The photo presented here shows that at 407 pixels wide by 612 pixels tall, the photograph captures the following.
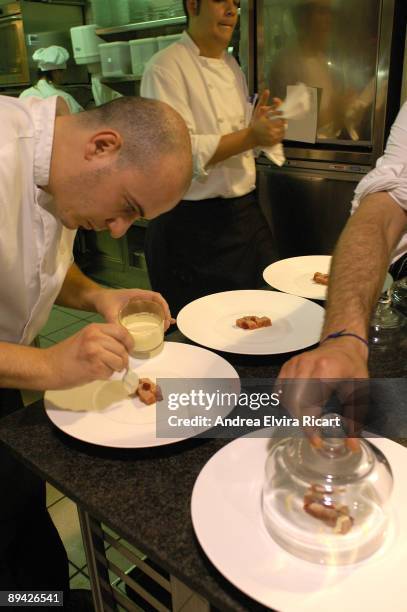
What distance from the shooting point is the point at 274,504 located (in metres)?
0.72

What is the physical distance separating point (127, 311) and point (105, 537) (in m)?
0.46

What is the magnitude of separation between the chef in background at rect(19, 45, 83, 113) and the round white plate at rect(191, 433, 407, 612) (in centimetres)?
341

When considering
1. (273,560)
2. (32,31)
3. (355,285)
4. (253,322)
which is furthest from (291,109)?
(32,31)

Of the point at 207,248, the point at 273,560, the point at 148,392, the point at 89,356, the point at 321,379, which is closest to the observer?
the point at 273,560

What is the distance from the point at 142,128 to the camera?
106 cm

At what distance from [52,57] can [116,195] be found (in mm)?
3179

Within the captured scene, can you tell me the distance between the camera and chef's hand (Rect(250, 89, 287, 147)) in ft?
6.77

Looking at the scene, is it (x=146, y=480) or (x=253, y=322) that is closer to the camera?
(x=146, y=480)

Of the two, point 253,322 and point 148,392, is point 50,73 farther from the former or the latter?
point 148,392

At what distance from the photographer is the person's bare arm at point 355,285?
0.80 meters

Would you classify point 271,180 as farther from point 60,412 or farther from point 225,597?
point 225,597

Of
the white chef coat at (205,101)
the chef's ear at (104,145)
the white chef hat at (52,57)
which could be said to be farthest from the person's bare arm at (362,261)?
the white chef hat at (52,57)

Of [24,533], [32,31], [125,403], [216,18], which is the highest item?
[216,18]

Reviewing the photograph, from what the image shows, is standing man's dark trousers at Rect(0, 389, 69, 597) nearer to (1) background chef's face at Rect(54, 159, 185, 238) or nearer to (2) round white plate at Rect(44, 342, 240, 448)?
(2) round white plate at Rect(44, 342, 240, 448)
